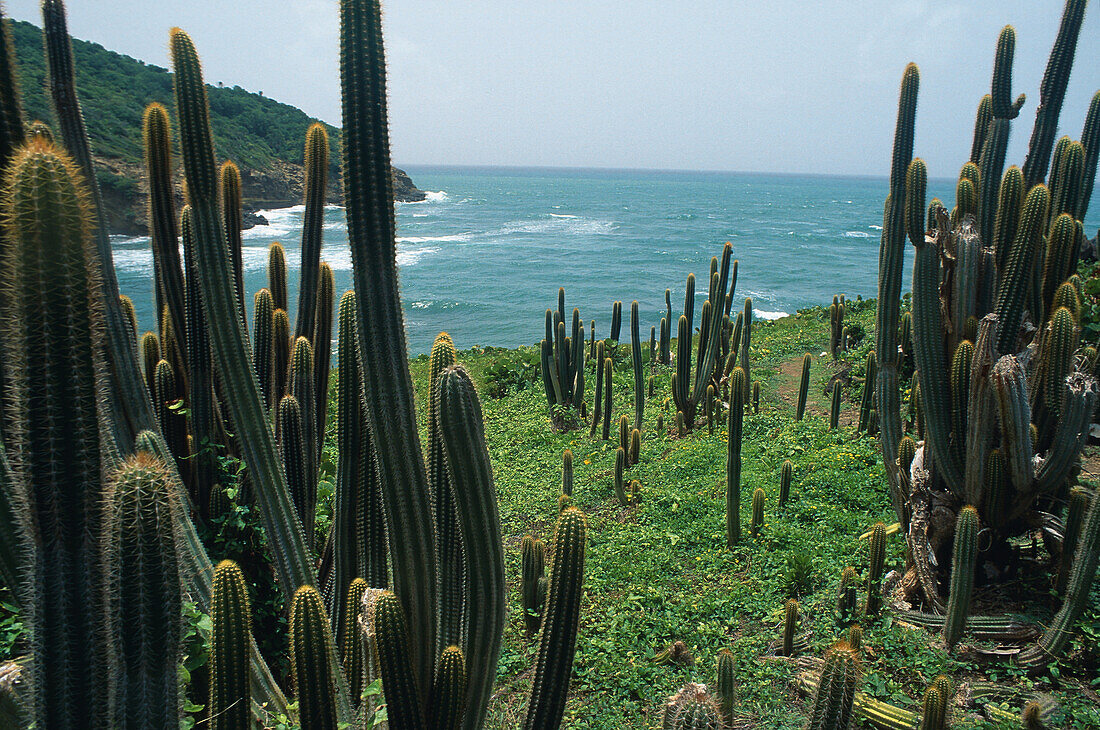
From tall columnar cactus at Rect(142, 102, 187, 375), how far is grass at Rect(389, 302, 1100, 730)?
4.15m

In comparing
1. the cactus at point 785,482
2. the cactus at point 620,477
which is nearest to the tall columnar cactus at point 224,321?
the cactus at point 620,477

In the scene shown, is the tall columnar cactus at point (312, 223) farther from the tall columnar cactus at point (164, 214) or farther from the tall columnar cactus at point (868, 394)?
the tall columnar cactus at point (868, 394)

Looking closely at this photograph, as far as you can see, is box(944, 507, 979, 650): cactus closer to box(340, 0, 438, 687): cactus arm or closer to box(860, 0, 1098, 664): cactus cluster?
box(860, 0, 1098, 664): cactus cluster

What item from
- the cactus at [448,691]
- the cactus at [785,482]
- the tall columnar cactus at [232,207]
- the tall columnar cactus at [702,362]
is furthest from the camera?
the tall columnar cactus at [702,362]

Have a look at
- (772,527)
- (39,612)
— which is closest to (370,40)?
(39,612)

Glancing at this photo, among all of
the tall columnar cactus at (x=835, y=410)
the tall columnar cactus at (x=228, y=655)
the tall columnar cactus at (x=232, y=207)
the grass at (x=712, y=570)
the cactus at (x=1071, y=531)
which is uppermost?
the tall columnar cactus at (x=232, y=207)

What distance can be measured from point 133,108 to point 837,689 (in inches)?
1771

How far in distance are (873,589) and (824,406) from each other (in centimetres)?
790

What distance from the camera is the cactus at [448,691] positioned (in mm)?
2811

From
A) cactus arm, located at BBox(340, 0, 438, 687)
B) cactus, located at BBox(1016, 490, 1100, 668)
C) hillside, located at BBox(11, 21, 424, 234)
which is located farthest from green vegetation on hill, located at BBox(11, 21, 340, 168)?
cactus, located at BBox(1016, 490, 1100, 668)

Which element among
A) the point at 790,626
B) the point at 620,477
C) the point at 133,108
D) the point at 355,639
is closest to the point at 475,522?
the point at 355,639

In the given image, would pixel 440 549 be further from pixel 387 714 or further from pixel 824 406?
pixel 824 406

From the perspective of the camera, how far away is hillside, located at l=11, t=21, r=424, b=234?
28.2 metres

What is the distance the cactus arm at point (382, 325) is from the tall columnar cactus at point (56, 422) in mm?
1126
